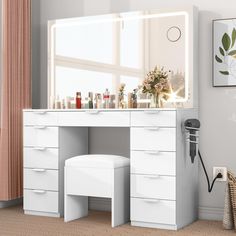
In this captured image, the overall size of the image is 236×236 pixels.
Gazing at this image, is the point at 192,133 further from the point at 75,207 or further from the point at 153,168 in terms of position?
the point at 75,207

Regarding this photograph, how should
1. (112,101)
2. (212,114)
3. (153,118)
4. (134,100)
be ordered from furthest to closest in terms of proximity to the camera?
(112,101)
(134,100)
(212,114)
(153,118)

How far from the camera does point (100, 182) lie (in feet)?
12.5

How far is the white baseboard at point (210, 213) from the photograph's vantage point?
4005 millimetres

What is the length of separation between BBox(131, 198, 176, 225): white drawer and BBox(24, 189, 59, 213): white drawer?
69 centimetres

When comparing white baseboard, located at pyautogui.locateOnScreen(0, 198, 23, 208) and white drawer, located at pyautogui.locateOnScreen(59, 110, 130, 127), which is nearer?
white drawer, located at pyautogui.locateOnScreen(59, 110, 130, 127)

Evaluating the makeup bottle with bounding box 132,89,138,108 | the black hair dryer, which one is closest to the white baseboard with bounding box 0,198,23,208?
the makeup bottle with bounding box 132,89,138,108

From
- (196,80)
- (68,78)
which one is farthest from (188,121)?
(68,78)

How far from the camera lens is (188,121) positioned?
12.3 ft

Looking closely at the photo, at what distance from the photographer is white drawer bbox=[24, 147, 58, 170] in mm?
4123

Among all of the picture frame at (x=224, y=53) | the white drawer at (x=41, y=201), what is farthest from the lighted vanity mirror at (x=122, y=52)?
the white drawer at (x=41, y=201)

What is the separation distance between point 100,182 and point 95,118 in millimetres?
484

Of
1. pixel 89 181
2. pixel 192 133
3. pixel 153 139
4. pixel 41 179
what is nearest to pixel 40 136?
pixel 41 179

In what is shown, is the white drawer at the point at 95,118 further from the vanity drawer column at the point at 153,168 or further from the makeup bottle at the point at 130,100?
the makeup bottle at the point at 130,100

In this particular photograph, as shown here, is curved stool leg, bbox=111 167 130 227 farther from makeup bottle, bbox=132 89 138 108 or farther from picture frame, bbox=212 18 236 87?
picture frame, bbox=212 18 236 87
